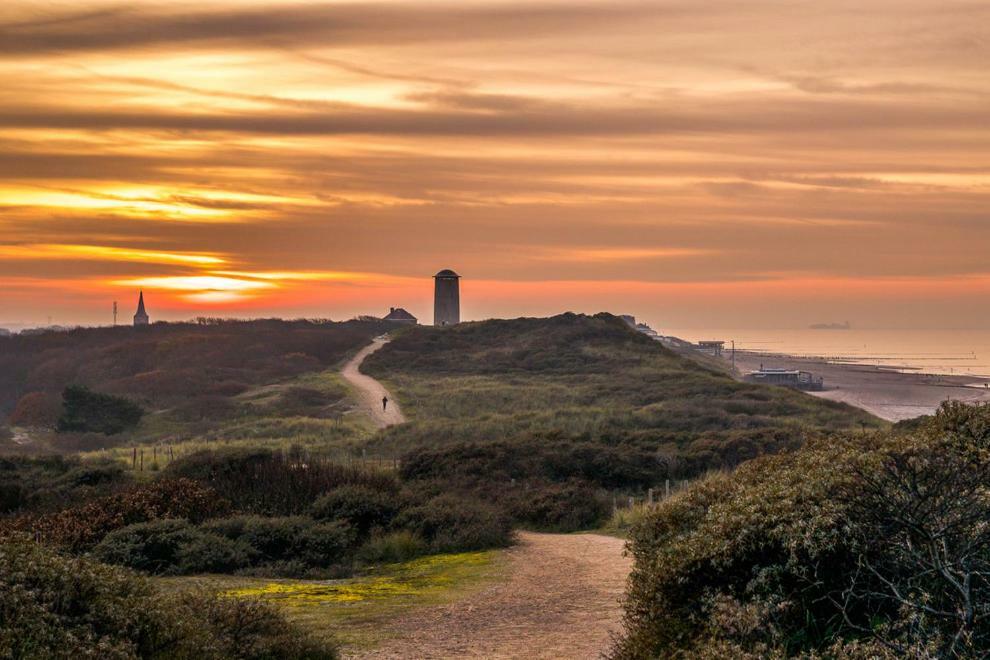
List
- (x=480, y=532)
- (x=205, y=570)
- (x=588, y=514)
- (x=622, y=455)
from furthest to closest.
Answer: (x=622, y=455) → (x=588, y=514) → (x=480, y=532) → (x=205, y=570)

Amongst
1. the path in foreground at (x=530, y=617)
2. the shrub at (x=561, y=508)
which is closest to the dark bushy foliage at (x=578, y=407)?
the shrub at (x=561, y=508)

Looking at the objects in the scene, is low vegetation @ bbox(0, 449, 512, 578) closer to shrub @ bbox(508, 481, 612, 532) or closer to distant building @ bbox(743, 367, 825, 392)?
shrub @ bbox(508, 481, 612, 532)

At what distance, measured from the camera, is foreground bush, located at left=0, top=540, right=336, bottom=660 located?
7.67 m

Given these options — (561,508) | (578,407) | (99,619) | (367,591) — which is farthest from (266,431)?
(99,619)

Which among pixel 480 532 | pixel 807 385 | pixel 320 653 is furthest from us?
pixel 807 385

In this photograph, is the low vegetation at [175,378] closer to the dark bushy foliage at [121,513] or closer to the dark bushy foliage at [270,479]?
the dark bushy foliage at [270,479]

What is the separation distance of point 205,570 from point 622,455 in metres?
15.8

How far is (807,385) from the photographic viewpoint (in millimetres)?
97688

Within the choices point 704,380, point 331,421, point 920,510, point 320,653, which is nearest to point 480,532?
point 320,653

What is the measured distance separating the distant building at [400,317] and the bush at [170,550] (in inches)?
5017

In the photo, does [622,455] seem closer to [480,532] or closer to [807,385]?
[480,532]

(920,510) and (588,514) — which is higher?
(920,510)

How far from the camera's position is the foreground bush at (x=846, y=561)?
691 centimetres

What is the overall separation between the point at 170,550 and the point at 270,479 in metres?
5.39
